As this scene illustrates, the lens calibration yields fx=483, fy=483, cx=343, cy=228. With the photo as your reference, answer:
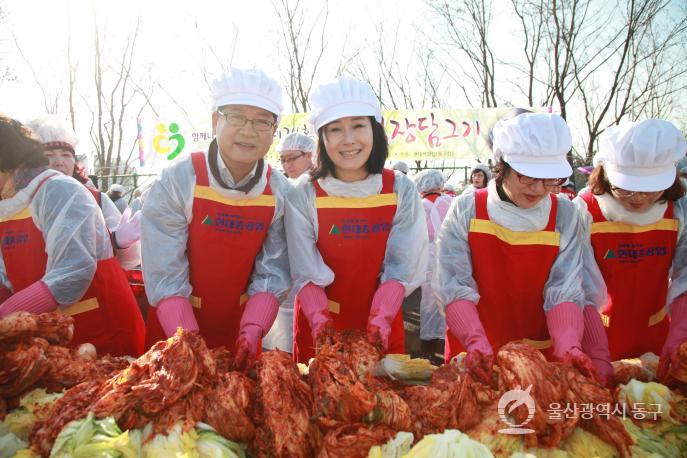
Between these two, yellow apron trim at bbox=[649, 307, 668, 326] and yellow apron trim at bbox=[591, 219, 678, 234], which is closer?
yellow apron trim at bbox=[591, 219, 678, 234]

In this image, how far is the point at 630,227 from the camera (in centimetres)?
262

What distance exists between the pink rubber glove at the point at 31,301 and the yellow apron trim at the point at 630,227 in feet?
9.51

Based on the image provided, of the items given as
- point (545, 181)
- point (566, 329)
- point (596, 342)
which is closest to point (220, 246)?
point (545, 181)

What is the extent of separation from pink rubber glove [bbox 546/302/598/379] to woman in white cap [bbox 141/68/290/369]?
4.56ft

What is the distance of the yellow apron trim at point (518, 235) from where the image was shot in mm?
2480

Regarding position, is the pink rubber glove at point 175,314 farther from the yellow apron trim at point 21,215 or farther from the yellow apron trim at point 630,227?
the yellow apron trim at point 630,227

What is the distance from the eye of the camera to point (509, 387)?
180 cm

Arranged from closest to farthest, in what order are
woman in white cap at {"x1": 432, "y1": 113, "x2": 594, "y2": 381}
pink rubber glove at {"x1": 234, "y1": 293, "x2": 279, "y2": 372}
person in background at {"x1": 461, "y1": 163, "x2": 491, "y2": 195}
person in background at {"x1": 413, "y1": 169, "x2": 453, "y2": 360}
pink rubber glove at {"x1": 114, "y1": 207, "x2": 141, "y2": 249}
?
pink rubber glove at {"x1": 234, "y1": 293, "x2": 279, "y2": 372}, woman in white cap at {"x1": 432, "y1": 113, "x2": 594, "y2": 381}, pink rubber glove at {"x1": 114, "y1": 207, "x2": 141, "y2": 249}, person in background at {"x1": 413, "y1": 169, "x2": 453, "y2": 360}, person in background at {"x1": 461, "y1": 163, "x2": 491, "y2": 195}

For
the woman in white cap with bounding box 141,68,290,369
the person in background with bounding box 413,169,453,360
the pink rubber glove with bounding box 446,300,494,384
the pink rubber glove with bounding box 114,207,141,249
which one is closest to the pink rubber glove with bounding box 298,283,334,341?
the woman in white cap with bounding box 141,68,290,369

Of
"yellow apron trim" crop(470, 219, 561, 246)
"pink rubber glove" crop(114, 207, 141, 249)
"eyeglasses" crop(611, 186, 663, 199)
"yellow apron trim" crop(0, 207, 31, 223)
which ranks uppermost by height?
"eyeglasses" crop(611, 186, 663, 199)

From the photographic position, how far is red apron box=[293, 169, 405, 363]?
2.71 metres

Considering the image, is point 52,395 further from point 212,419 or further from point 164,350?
point 212,419

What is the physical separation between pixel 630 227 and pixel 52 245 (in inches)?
122

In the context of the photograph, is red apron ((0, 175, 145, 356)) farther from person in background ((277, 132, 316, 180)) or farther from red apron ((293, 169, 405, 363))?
person in background ((277, 132, 316, 180))
